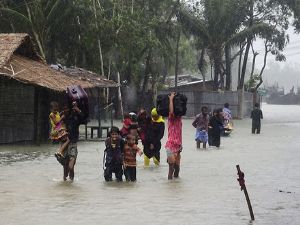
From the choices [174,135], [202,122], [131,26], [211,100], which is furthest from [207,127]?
[211,100]

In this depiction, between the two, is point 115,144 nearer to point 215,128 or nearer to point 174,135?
point 174,135

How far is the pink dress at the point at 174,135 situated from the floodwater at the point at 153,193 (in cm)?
64

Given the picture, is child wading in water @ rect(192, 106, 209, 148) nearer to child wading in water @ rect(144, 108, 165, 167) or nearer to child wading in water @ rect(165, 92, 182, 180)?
child wading in water @ rect(144, 108, 165, 167)

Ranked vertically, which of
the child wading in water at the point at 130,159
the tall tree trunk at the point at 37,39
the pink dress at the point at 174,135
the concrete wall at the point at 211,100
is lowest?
the child wading in water at the point at 130,159

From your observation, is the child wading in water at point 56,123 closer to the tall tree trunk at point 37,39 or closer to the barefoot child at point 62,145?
the barefoot child at point 62,145

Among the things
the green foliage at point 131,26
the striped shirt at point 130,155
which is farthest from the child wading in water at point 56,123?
the green foliage at point 131,26

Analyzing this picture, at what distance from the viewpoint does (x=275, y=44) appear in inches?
1928

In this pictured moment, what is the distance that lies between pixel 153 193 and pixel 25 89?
1117 cm

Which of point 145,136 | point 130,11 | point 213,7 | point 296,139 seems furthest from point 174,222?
point 213,7

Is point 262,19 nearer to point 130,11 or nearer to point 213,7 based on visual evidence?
point 213,7

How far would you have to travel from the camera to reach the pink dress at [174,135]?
1201 centimetres

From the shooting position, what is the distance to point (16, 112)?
Result: 2005cm

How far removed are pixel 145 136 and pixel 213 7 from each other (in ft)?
91.4

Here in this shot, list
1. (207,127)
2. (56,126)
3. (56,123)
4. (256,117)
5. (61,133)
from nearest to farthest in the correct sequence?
(61,133) → (56,126) → (56,123) → (207,127) → (256,117)
